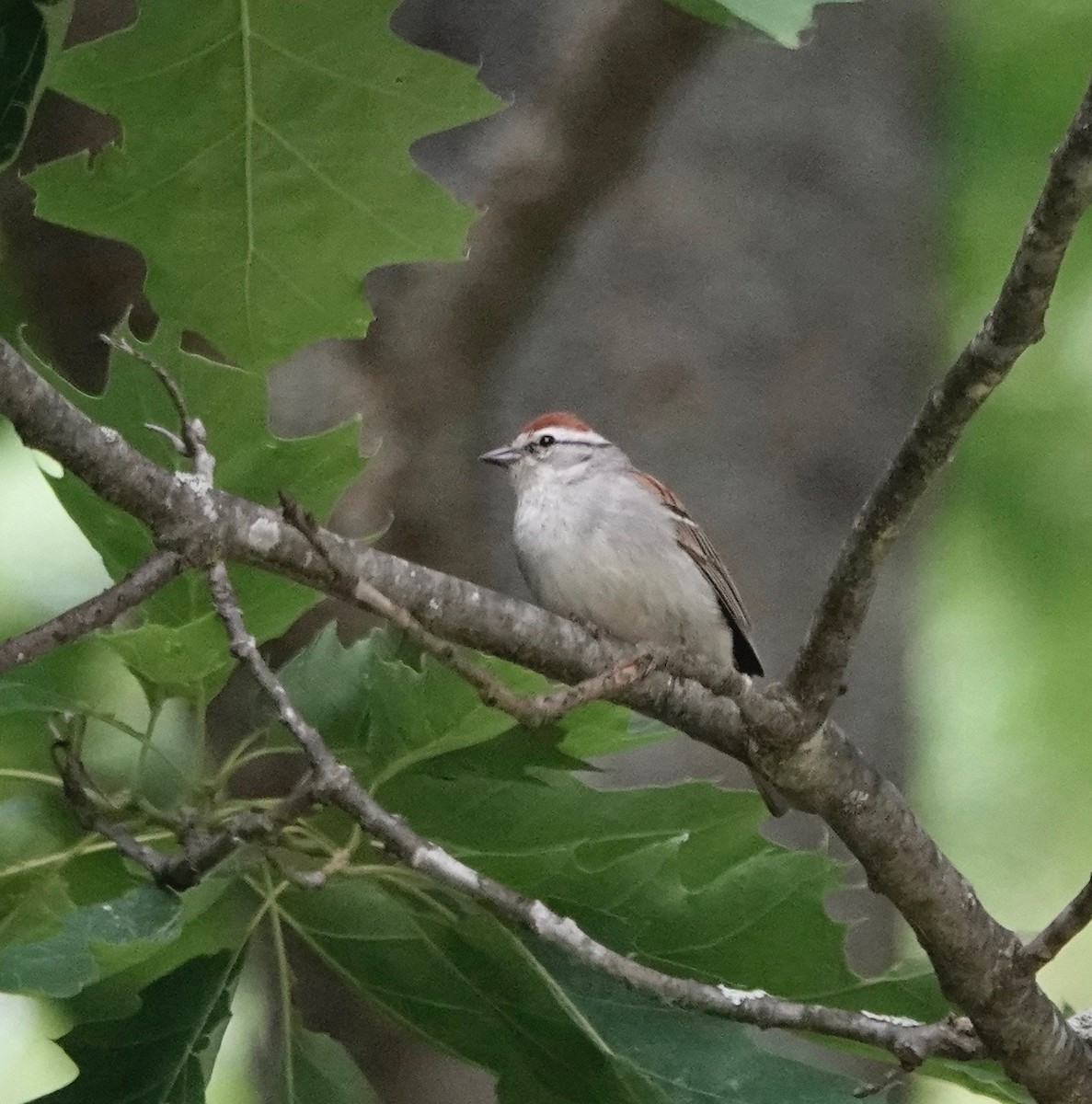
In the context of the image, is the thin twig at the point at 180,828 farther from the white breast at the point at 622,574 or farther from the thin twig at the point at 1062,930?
the white breast at the point at 622,574

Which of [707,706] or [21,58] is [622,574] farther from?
[21,58]

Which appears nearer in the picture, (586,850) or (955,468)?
(586,850)

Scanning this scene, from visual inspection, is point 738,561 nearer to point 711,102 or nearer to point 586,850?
point 711,102

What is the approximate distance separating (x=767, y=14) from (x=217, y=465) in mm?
867

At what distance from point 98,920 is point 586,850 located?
1.98ft

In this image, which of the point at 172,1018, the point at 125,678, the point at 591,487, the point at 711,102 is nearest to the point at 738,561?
the point at 591,487

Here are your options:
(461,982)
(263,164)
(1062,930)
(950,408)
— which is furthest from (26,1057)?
(950,408)

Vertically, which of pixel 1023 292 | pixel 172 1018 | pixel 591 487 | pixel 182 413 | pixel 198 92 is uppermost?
pixel 1023 292

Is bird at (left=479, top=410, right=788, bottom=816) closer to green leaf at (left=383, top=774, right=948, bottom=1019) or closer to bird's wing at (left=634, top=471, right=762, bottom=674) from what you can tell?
bird's wing at (left=634, top=471, right=762, bottom=674)

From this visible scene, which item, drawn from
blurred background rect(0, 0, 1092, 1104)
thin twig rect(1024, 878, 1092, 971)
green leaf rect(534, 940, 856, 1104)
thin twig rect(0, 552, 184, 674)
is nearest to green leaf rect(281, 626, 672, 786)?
green leaf rect(534, 940, 856, 1104)

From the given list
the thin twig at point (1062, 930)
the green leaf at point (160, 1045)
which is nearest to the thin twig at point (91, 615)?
the green leaf at point (160, 1045)

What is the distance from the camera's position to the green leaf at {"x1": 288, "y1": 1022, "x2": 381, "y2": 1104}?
2000 mm

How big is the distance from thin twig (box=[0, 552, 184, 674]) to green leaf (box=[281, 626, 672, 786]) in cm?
37

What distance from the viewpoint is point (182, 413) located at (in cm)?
151
